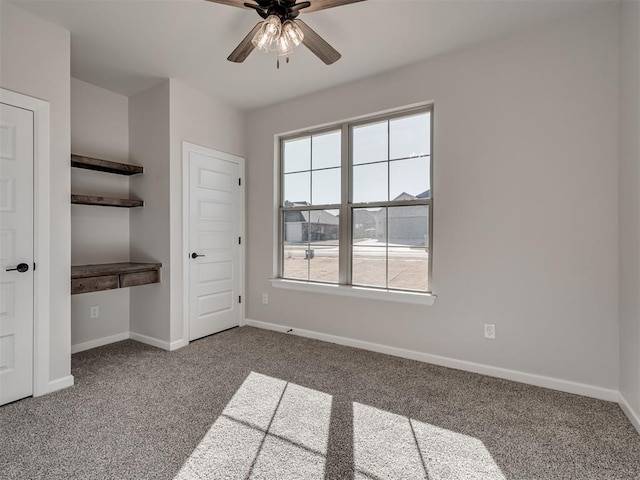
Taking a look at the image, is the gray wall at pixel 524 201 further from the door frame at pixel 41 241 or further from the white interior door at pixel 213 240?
the door frame at pixel 41 241

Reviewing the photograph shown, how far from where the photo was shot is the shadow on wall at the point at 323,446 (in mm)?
1592

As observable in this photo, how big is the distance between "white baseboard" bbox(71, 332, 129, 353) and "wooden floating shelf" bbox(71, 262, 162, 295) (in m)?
0.83

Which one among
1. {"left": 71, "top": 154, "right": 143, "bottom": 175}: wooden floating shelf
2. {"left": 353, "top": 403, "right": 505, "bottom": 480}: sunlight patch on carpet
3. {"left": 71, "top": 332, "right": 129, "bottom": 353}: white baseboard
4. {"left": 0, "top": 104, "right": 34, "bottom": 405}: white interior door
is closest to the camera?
{"left": 353, "top": 403, "right": 505, "bottom": 480}: sunlight patch on carpet

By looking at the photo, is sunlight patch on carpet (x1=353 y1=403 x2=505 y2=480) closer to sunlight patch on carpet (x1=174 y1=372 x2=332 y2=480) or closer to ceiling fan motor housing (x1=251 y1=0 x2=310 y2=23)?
sunlight patch on carpet (x1=174 y1=372 x2=332 y2=480)

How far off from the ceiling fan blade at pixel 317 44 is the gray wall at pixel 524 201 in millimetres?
1086

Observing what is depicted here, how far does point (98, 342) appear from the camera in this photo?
338 cm

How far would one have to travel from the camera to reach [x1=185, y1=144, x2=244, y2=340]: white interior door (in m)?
3.50

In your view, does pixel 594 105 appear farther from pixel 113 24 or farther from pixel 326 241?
pixel 113 24

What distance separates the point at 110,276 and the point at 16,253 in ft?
2.31

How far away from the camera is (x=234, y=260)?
156 inches

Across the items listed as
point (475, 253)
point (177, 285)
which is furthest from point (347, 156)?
point (177, 285)

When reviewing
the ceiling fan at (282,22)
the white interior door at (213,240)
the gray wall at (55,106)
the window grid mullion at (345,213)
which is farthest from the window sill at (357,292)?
the ceiling fan at (282,22)

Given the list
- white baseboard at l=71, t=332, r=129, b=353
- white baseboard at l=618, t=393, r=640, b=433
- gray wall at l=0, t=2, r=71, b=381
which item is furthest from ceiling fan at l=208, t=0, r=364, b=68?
white baseboard at l=71, t=332, r=129, b=353

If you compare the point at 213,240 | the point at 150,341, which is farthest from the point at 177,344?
the point at 213,240
